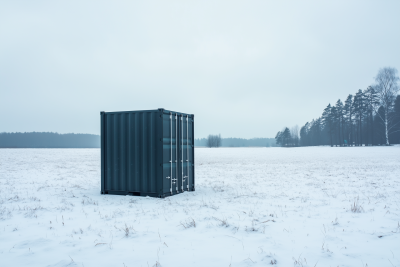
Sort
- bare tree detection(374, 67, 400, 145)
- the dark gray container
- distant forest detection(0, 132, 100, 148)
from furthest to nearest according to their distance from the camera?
distant forest detection(0, 132, 100, 148) < bare tree detection(374, 67, 400, 145) < the dark gray container

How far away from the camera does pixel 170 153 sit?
1027cm

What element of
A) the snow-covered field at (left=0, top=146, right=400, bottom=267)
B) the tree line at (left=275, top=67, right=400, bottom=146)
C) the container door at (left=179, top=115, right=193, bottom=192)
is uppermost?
the tree line at (left=275, top=67, right=400, bottom=146)

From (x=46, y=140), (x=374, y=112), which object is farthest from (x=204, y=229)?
(x=46, y=140)

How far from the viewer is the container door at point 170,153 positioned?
32.7ft

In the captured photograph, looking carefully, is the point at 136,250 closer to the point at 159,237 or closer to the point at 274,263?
the point at 159,237

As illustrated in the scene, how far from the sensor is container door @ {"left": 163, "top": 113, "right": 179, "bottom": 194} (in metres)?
9.97

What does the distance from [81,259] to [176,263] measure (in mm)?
1615

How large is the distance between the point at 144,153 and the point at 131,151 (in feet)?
2.02

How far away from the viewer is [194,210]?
7.96 metres

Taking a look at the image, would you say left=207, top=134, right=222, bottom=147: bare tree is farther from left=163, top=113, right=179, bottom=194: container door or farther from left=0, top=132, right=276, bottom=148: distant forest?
left=163, top=113, right=179, bottom=194: container door

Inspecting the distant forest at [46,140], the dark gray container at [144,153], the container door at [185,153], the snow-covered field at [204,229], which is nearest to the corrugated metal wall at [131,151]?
the dark gray container at [144,153]

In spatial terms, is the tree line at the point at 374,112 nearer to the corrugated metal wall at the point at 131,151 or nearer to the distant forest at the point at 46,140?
the corrugated metal wall at the point at 131,151

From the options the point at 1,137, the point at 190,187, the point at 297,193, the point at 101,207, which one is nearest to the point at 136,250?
the point at 101,207

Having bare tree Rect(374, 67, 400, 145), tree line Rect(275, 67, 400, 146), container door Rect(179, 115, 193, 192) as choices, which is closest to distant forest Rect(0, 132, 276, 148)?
tree line Rect(275, 67, 400, 146)
